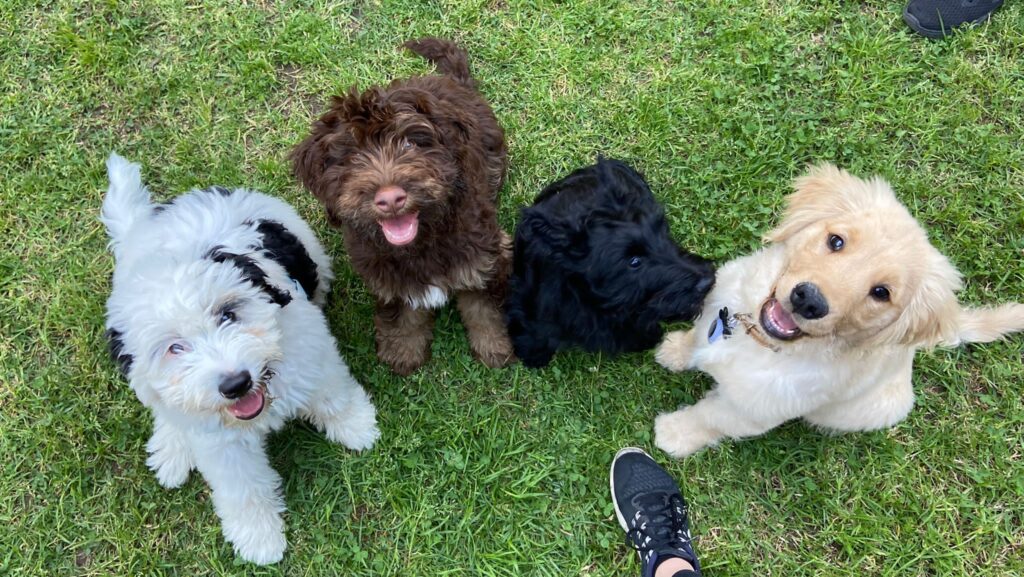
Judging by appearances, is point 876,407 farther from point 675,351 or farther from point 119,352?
point 119,352

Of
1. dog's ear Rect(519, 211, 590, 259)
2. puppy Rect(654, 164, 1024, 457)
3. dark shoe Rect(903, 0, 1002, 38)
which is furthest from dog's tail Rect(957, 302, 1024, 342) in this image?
dark shoe Rect(903, 0, 1002, 38)

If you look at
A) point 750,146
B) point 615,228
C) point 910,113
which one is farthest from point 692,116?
point 615,228

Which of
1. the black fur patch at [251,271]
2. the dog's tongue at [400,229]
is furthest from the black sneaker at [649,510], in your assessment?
the black fur patch at [251,271]

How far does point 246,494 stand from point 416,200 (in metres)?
1.97

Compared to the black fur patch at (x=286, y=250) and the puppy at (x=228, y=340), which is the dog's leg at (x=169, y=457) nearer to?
the puppy at (x=228, y=340)

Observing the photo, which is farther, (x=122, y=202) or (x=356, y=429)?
(x=356, y=429)

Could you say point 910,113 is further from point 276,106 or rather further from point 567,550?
point 276,106

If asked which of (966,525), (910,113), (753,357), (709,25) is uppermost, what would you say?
(709,25)

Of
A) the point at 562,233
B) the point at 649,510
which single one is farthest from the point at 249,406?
the point at 649,510

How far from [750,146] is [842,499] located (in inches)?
97.4

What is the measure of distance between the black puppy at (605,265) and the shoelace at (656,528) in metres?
0.97

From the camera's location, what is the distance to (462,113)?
304cm

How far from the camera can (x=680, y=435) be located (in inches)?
148

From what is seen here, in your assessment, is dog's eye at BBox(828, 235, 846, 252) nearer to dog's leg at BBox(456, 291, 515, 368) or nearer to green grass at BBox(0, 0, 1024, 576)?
green grass at BBox(0, 0, 1024, 576)
